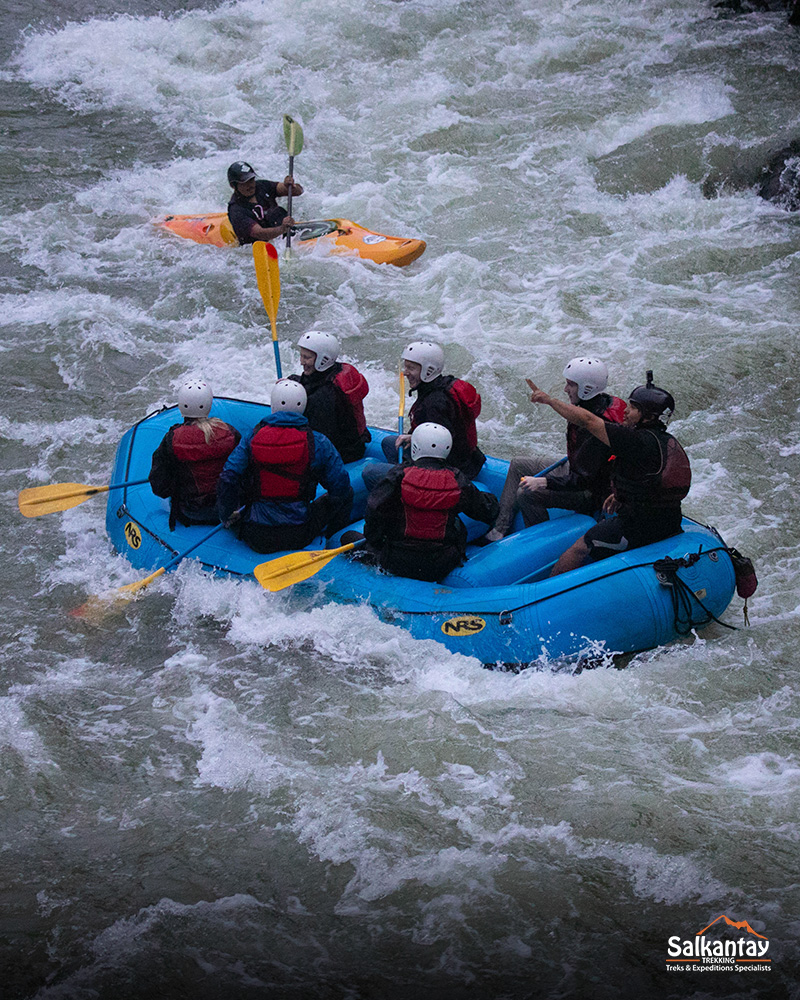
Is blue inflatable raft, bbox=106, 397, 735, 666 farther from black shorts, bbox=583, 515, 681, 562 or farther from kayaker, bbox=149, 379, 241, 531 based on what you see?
kayaker, bbox=149, 379, 241, 531

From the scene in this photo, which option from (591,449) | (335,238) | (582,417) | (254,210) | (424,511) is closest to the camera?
(582,417)

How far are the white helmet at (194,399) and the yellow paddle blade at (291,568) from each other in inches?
34.0

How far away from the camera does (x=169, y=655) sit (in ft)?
17.3

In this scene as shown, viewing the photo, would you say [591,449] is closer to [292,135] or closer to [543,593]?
[543,593]

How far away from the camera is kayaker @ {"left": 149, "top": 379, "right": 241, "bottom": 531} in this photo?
17.3ft

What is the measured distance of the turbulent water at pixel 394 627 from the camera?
3834mm

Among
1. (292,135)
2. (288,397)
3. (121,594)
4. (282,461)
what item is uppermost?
(292,135)

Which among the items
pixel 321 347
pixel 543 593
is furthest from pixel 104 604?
pixel 543 593

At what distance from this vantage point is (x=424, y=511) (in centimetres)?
484

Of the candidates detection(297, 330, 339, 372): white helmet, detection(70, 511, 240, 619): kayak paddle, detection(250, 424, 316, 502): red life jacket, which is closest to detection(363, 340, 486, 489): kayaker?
detection(297, 330, 339, 372): white helmet

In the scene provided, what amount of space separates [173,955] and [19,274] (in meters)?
7.06

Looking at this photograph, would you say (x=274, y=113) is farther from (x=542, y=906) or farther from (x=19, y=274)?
(x=542, y=906)

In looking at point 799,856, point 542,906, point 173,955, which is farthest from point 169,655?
point 799,856

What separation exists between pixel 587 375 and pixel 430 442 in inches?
30.6
